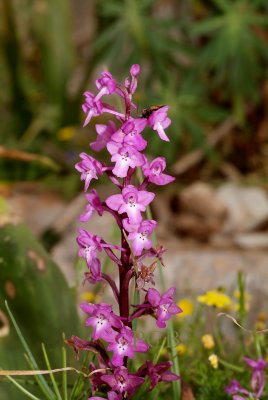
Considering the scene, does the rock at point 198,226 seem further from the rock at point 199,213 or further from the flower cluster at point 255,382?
the flower cluster at point 255,382

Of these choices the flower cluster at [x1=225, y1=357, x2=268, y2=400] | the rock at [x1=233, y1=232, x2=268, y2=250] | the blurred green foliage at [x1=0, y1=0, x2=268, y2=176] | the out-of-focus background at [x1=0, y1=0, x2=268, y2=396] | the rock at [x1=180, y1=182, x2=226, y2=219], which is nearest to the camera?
the flower cluster at [x1=225, y1=357, x2=268, y2=400]

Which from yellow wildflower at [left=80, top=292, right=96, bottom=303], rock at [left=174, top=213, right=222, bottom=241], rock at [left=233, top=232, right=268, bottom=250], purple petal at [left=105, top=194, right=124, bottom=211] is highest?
rock at [left=174, top=213, right=222, bottom=241]

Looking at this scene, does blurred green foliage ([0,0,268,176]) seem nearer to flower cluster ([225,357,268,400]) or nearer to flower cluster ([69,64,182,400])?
flower cluster ([225,357,268,400])

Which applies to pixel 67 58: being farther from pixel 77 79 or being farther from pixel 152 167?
pixel 152 167

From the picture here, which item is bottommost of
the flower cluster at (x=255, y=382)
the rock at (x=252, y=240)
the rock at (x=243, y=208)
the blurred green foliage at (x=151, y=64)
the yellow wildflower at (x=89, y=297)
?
the flower cluster at (x=255, y=382)

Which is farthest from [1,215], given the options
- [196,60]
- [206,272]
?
[196,60]

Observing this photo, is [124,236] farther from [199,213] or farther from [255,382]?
[199,213]

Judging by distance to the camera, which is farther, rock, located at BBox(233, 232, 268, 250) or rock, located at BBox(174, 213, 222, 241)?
rock, located at BBox(174, 213, 222, 241)

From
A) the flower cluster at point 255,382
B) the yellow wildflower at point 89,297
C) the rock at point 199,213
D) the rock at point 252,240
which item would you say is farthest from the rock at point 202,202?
the flower cluster at point 255,382

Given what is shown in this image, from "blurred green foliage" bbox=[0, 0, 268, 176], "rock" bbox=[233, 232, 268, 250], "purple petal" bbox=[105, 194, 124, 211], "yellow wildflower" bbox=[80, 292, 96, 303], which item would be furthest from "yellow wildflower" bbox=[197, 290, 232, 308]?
"blurred green foliage" bbox=[0, 0, 268, 176]
